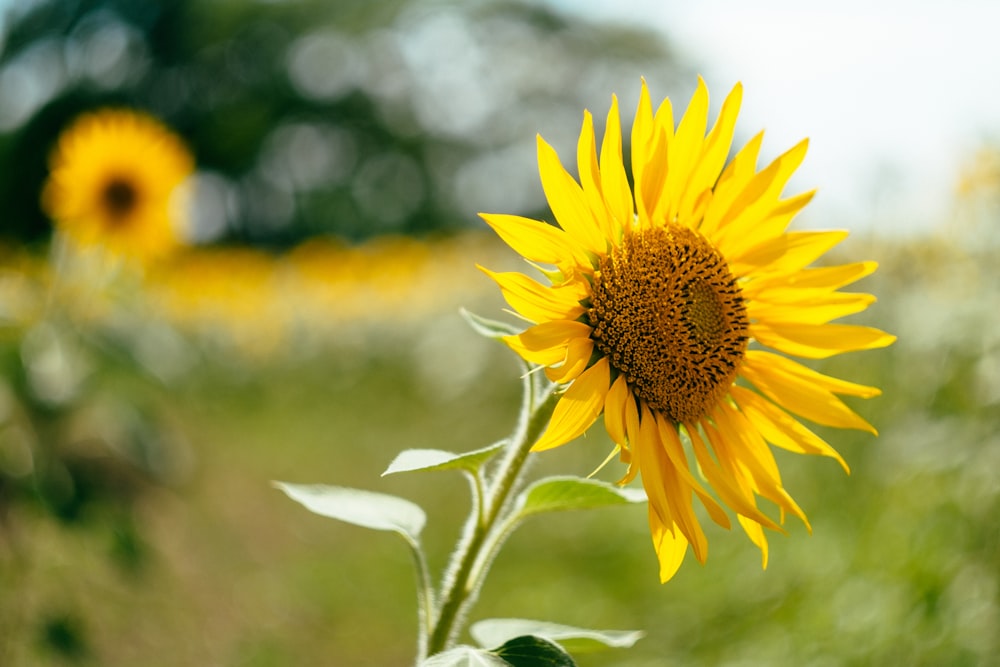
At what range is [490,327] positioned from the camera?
1.04 meters

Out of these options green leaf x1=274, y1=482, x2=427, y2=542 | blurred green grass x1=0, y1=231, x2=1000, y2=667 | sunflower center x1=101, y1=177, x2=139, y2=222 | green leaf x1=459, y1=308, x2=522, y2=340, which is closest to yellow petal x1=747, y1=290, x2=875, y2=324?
green leaf x1=459, y1=308, x2=522, y2=340

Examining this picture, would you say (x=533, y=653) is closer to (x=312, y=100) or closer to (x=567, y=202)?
(x=567, y=202)

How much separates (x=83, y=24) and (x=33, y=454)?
19710 millimetres

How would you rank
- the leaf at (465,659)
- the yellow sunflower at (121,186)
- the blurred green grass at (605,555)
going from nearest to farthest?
1. the leaf at (465,659)
2. the blurred green grass at (605,555)
3. the yellow sunflower at (121,186)

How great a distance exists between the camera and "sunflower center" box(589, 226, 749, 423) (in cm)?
105

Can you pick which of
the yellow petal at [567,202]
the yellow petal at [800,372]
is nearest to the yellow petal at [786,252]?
the yellow petal at [800,372]

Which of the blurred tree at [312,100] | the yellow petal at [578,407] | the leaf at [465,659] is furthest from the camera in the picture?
the blurred tree at [312,100]

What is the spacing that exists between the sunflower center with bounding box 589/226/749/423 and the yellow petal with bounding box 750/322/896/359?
0.04 meters

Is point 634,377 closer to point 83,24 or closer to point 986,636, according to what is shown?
point 986,636

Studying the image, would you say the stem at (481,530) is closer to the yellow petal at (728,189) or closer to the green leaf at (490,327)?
the green leaf at (490,327)

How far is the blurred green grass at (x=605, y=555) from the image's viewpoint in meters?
2.36

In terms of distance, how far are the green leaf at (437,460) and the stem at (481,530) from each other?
56mm

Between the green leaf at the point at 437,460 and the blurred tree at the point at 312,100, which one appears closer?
the green leaf at the point at 437,460

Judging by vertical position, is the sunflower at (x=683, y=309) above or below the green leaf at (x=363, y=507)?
above
